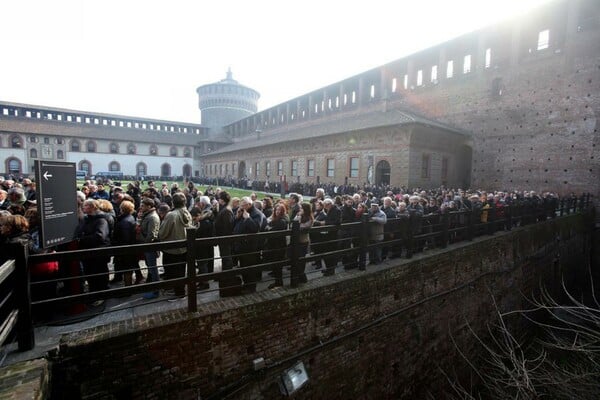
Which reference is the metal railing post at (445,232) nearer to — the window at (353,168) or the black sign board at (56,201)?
the black sign board at (56,201)

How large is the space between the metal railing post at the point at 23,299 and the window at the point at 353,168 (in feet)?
71.9

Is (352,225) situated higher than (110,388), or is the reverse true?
(352,225)

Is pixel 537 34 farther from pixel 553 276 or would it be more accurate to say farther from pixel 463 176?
pixel 553 276

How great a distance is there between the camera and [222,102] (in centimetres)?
6172

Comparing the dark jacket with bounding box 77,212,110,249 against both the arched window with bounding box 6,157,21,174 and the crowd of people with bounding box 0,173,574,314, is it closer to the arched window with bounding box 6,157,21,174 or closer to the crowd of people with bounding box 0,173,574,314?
the crowd of people with bounding box 0,173,574,314

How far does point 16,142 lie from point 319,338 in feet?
204

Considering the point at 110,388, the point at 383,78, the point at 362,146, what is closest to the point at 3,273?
the point at 110,388

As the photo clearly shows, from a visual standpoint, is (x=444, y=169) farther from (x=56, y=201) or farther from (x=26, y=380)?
(x=26, y=380)

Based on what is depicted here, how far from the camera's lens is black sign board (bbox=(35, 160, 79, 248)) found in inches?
139

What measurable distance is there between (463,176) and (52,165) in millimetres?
26476

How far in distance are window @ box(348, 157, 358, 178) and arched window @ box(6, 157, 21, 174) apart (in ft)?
175

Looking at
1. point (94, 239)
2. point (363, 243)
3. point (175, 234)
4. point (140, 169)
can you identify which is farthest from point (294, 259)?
point (140, 169)

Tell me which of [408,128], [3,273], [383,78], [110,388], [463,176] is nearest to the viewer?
[3,273]

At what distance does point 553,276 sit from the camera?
42.0ft
